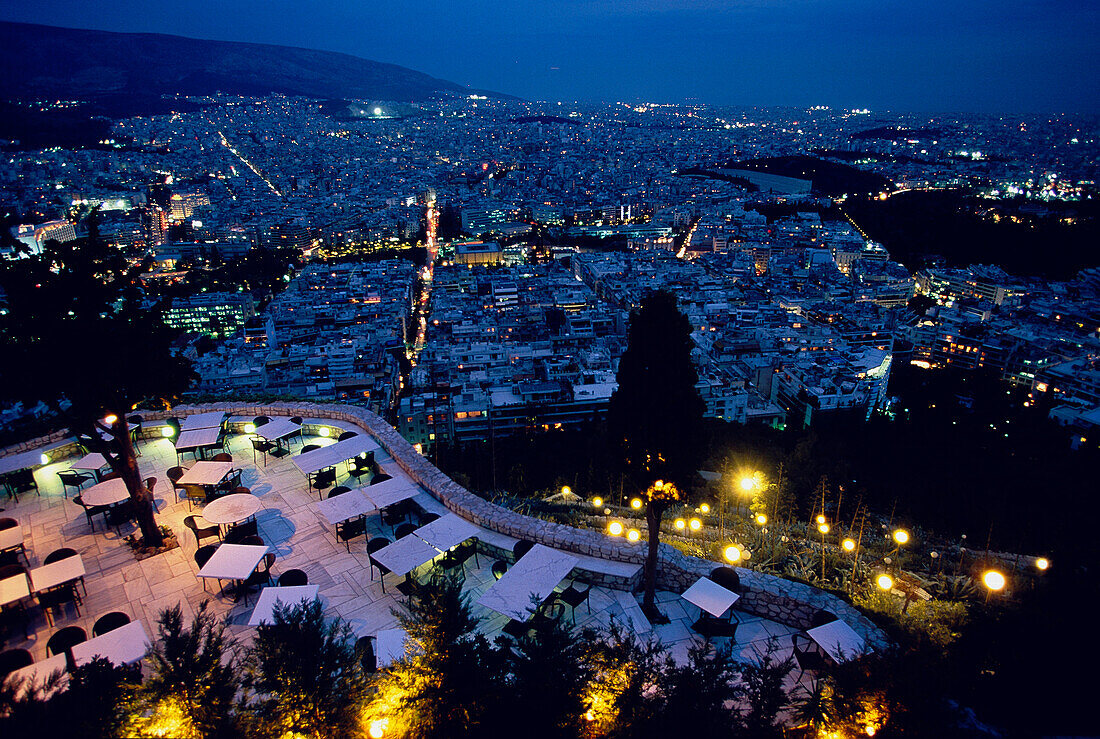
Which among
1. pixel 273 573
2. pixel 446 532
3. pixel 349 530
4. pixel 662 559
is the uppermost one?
pixel 446 532

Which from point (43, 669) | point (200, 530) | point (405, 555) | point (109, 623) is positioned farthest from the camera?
point (200, 530)

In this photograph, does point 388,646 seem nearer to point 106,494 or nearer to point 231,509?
point 231,509

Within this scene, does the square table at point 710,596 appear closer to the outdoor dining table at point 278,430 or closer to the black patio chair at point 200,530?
the black patio chair at point 200,530

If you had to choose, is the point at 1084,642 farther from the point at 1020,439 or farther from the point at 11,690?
the point at 1020,439

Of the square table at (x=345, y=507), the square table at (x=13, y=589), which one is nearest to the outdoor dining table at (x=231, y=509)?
the square table at (x=345, y=507)

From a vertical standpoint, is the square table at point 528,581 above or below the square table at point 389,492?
below

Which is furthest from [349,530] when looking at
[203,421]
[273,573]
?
[203,421]

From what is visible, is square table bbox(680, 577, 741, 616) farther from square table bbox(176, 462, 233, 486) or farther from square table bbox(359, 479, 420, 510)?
square table bbox(176, 462, 233, 486)
